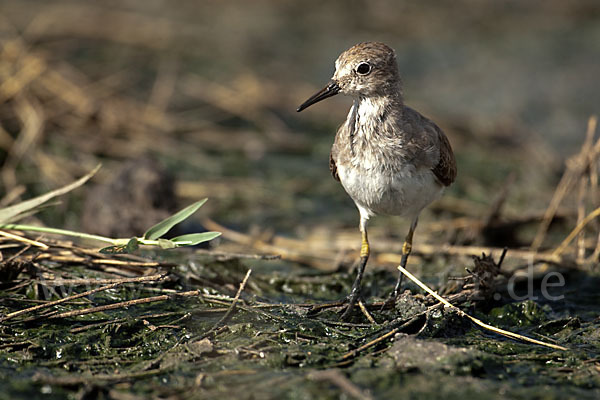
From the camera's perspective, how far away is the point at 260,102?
8.02m

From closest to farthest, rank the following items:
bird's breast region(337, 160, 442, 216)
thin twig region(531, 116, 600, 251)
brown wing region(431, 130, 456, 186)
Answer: bird's breast region(337, 160, 442, 216) < brown wing region(431, 130, 456, 186) < thin twig region(531, 116, 600, 251)

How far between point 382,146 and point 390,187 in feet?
0.73

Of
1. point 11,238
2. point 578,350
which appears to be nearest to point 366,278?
point 578,350

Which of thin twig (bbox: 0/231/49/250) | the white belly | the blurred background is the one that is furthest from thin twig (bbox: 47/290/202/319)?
the blurred background

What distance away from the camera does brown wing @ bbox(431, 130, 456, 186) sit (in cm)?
412

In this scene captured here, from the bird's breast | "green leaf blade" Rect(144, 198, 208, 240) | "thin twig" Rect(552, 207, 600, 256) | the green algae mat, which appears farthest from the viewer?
"thin twig" Rect(552, 207, 600, 256)

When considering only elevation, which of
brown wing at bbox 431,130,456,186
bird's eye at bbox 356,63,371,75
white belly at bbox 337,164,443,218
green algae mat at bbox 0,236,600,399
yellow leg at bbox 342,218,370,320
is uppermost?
bird's eye at bbox 356,63,371,75

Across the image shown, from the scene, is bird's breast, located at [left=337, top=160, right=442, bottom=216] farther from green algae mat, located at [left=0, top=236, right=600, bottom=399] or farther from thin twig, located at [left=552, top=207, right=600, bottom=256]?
thin twig, located at [left=552, top=207, right=600, bottom=256]

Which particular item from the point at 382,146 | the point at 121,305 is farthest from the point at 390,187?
the point at 121,305

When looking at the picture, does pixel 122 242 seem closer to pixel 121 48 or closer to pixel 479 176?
pixel 479 176

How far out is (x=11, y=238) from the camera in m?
4.02

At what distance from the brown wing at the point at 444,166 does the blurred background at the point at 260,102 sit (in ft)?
3.30

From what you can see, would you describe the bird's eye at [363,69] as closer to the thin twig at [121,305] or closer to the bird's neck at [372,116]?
the bird's neck at [372,116]

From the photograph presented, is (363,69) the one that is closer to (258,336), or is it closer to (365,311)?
(365,311)
